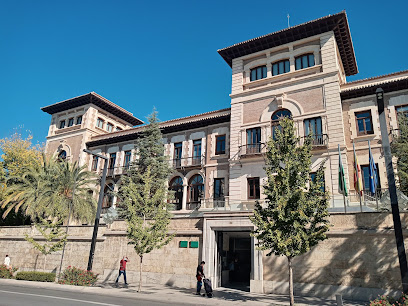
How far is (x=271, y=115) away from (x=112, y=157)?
707 inches

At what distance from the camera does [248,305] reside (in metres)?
11.8

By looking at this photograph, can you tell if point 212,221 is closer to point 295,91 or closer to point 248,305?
point 248,305

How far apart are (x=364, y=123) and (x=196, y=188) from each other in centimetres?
1421

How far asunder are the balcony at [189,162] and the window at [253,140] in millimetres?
4659

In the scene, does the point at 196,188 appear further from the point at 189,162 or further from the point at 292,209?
the point at 292,209

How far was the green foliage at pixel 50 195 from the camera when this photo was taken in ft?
79.7

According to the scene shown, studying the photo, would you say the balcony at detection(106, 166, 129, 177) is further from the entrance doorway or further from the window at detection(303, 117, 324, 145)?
the window at detection(303, 117, 324, 145)

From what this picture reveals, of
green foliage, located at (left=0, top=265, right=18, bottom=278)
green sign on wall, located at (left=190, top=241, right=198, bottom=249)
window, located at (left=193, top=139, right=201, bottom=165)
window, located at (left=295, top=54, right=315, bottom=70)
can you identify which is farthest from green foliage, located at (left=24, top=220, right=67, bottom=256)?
window, located at (left=295, top=54, right=315, bottom=70)

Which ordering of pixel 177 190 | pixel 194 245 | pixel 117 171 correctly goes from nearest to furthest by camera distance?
pixel 194 245 → pixel 177 190 → pixel 117 171

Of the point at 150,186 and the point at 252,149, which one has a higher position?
the point at 252,149

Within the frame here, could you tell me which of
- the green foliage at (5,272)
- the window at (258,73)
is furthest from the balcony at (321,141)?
the green foliage at (5,272)

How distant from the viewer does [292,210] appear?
12.2 metres

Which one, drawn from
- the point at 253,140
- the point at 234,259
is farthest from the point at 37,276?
the point at 253,140

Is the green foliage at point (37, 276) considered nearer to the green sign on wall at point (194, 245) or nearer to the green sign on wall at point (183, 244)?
the green sign on wall at point (183, 244)
